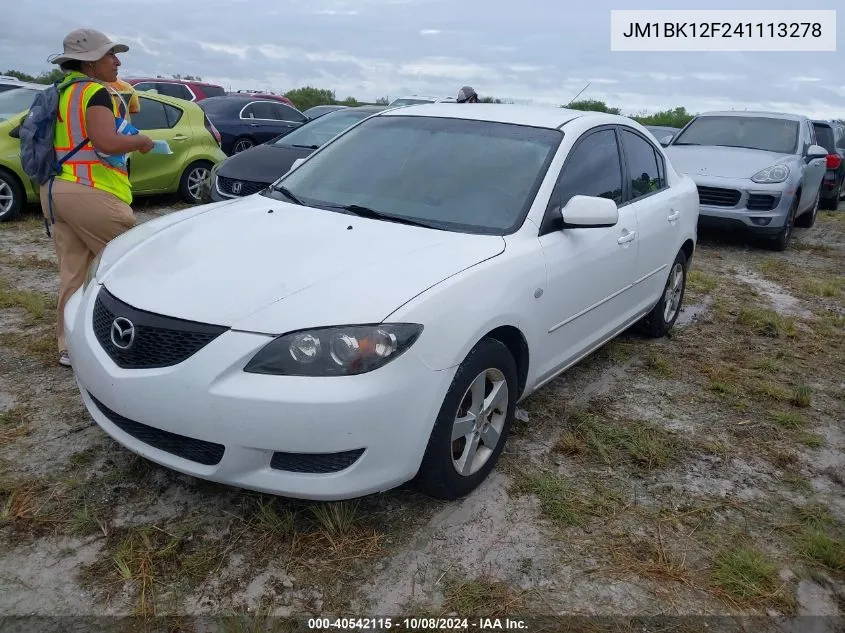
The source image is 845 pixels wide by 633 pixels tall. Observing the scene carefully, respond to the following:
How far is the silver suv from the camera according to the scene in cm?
852

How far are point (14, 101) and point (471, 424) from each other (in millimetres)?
7772

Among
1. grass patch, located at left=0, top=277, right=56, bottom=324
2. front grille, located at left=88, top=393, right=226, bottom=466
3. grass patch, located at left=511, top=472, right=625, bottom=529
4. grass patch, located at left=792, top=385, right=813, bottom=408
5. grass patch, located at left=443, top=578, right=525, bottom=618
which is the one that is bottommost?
grass patch, located at left=792, top=385, right=813, bottom=408

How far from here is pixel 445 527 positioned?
284 cm

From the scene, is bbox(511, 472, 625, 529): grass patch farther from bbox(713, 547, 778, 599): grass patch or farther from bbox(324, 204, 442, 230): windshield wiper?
bbox(324, 204, 442, 230): windshield wiper

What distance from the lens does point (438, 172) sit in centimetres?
358

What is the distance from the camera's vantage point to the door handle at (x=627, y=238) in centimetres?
398

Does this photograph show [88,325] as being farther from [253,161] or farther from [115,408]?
[253,161]

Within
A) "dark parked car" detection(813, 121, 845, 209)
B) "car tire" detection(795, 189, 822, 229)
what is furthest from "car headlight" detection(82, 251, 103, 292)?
"dark parked car" detection(813, 121, 845, 209)

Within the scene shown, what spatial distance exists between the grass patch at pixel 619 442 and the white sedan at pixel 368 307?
382mm

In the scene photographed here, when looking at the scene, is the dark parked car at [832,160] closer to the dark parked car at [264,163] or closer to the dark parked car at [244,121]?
the dark parked car at [264,163]

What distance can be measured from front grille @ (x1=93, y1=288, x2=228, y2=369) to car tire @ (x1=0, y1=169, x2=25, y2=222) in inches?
237

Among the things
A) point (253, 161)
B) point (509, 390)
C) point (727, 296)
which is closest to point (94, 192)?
point (509, 390)

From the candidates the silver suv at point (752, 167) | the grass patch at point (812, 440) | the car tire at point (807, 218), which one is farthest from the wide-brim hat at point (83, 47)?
the car tire at point (807, 218)

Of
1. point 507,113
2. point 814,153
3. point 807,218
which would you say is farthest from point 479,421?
point 807,218
